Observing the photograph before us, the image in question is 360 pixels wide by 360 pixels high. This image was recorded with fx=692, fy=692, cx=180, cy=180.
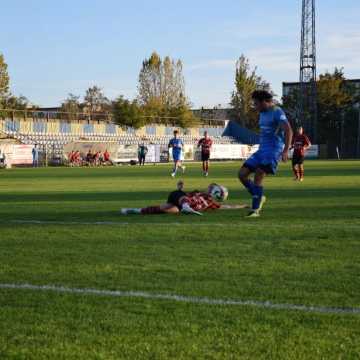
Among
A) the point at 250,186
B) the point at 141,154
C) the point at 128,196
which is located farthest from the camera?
the point at 141,154

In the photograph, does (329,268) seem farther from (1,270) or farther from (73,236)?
(73,236)

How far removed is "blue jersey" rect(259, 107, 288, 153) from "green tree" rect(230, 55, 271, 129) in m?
86.1

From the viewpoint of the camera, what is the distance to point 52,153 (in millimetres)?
55688

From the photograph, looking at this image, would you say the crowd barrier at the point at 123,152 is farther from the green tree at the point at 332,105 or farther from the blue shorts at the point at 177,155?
the blue shorts at the point at 177,155

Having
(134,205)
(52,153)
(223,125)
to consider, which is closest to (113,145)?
(52,153)

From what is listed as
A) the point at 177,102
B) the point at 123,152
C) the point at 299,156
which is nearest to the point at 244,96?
the point at 177,102

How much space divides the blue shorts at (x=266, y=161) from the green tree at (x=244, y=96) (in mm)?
86148

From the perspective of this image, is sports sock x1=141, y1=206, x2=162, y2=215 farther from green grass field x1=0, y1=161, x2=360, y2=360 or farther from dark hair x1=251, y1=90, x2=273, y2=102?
dark hair x1=251, y1=90, x2=273, y2=102

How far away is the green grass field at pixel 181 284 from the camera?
4078 mm

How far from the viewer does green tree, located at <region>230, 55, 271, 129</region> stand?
97.6 m

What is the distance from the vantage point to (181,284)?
225 inches

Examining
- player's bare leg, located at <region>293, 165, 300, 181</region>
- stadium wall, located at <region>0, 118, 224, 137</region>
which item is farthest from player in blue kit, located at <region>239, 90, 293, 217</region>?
stadium wall, located at <region>0, 118, 224, 137</region>

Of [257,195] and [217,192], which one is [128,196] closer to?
[217,192]

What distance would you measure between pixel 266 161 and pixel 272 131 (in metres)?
0.52
